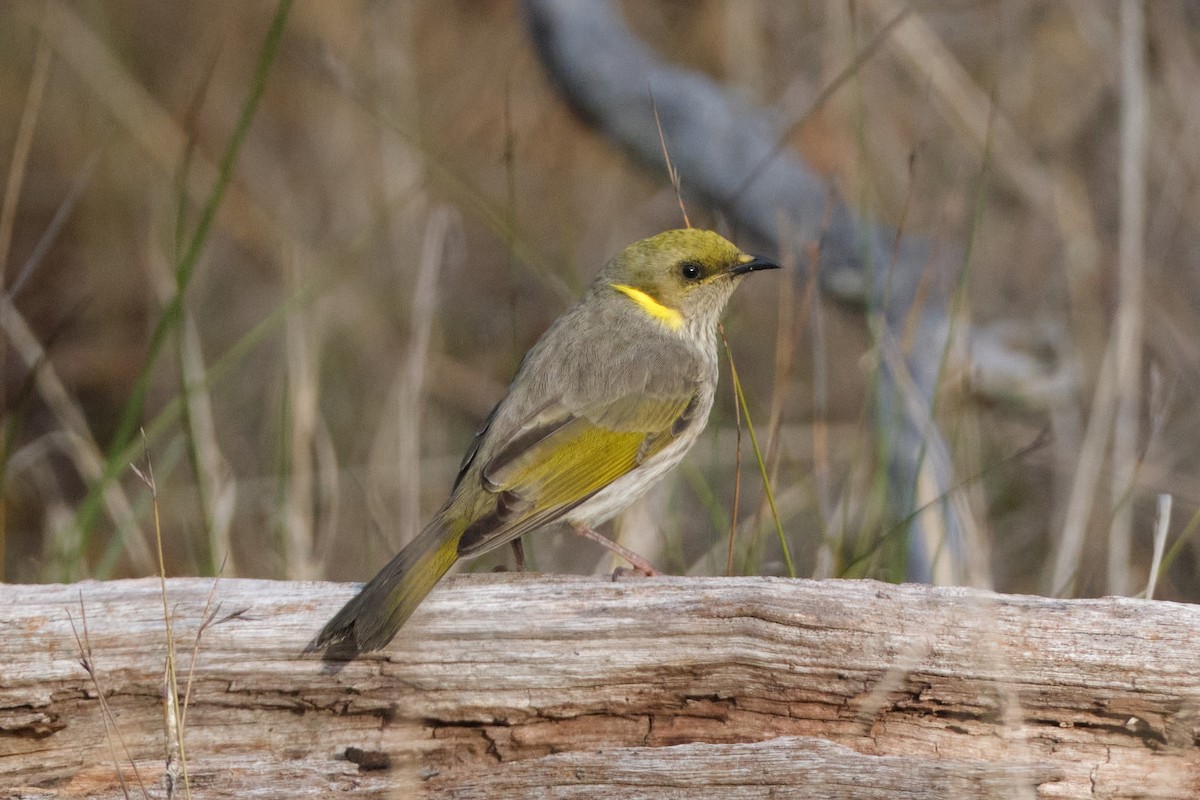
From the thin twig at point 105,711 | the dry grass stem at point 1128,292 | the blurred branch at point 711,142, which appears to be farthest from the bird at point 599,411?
the dry grass stem at point 1128,292

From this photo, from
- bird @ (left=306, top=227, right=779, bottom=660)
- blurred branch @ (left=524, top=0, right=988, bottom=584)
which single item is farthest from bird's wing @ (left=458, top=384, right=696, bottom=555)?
blurred branch @ (left=524, top=0, right=988, bottom=584)

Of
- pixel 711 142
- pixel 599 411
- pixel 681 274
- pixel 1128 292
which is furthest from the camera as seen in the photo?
pixel 711 142

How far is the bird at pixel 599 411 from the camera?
12.2 ft

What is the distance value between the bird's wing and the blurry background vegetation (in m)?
0.48

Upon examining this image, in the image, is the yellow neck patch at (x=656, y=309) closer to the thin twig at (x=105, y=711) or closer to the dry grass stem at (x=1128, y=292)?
the dry grass stem at (x=1128, y=292)

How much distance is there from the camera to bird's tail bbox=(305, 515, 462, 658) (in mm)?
3043

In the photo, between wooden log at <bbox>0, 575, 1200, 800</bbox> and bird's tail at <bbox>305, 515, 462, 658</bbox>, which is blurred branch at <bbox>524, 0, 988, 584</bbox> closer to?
wooden log at <bbox>0, 575, 1200, 800</bbox>

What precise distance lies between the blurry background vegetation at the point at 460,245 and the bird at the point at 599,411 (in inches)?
15.2

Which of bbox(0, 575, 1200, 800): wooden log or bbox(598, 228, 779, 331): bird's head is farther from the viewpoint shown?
bbox(598, 228, 779, 331): bird's head

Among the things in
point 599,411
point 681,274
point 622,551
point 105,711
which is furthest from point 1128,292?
point 105,711

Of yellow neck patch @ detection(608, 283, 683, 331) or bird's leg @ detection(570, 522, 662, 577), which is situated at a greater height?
yellow neck patch @ detection(608, 283, 683, 331)

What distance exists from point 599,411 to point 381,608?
143cm

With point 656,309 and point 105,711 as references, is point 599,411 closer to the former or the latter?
point 656,309

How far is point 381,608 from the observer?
10.1 feet
